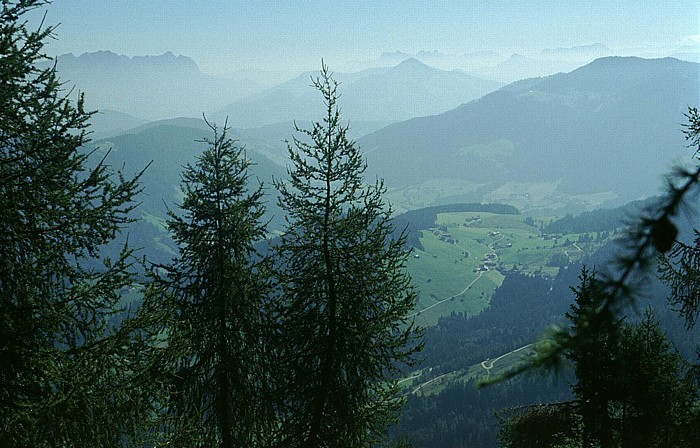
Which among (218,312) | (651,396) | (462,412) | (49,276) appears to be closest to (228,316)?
(218,312)

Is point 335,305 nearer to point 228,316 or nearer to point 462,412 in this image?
point 228,316

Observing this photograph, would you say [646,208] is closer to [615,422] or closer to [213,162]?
[213,162]

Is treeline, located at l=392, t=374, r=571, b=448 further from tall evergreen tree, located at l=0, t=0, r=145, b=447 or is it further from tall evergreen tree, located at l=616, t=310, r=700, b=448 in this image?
tall evergreen tree, located at l=0, t=0, r=145, b=447

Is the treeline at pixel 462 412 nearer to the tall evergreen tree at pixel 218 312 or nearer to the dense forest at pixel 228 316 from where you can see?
the dense forest at pixel 228 316

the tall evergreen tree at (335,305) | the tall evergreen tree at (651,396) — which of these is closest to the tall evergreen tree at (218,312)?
the tall evergreen tree at (335,305)

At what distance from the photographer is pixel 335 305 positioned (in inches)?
494

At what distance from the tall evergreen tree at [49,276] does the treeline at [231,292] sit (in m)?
0.05

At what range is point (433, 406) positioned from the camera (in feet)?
458

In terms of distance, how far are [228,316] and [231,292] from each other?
0.82 meters

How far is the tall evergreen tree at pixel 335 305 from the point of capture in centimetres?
1254

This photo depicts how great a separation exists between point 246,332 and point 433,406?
455 feet

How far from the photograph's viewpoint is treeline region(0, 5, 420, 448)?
28.1 feet

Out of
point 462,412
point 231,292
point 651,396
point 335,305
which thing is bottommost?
point 462,412

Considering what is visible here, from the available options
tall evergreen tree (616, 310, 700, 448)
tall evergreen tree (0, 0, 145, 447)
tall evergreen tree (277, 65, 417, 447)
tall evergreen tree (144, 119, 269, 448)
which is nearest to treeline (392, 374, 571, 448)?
tall evergreen tree (616, 310, 700, 448)
